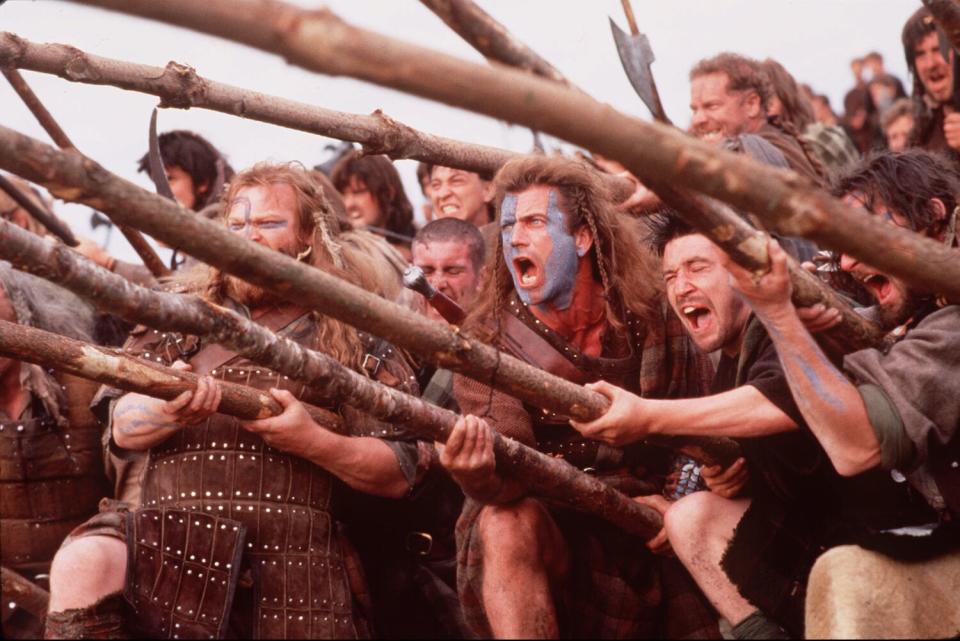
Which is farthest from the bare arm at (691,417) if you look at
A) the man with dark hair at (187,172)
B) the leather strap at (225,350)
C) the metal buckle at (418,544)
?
the man with dark hair at (187,172)

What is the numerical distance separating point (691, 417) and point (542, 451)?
3.88ft

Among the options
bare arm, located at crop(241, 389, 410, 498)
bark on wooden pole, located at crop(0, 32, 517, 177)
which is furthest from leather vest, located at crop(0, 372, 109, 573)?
bark on wooden pole, located at crop(0, 32, 517, 177)

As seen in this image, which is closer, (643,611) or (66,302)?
(643,611)

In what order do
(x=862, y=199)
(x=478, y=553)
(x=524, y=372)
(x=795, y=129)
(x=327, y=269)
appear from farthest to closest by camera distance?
1. (x=795, y=129)
2. (x=327, y=269)
3. (x=478, y=553)
4. (x=862, y=199)
5. (x=524, y=372)

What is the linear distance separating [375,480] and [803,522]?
1.52 meters

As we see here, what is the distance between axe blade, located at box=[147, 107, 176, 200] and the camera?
4941mm

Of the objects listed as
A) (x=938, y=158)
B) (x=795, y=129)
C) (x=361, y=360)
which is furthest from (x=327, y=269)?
(x=795, y=129)

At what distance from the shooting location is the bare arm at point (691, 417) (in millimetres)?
4559

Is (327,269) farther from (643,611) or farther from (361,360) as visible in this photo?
(643,611)

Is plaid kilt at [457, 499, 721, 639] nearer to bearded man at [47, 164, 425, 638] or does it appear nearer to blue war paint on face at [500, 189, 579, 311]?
bearded man at [47, 164, 425, 638]

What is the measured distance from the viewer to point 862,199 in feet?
16.3

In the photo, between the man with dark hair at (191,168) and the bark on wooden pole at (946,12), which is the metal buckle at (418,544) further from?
the bark on wooden pole at (946,12)

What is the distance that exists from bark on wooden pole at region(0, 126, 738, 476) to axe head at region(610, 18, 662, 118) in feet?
2.79

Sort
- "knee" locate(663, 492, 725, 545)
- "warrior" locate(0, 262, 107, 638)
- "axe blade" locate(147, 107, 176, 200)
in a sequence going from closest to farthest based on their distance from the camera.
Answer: "axe blade" locate(147, 107, 176, 200) < "knee" locate(663, 492, 725, 545) < "warrior" locate(0, 262, 107, 638)
